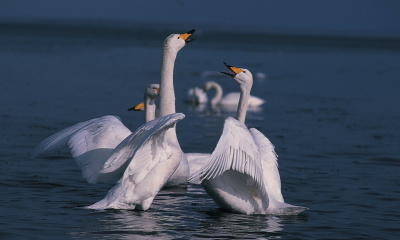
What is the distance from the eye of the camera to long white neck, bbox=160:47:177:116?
34.3ft

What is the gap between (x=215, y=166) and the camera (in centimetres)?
882

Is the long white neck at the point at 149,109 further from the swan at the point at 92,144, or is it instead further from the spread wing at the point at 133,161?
the spread wing at the point at 133,161

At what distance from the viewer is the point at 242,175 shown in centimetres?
965

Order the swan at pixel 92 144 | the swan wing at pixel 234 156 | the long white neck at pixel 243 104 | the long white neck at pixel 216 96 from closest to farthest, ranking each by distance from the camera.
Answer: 1. the swan wing at pixel 234 156
2. the swan at pixel 92 144
3. the long white neck at pixel 243 104
4. the long white neck at pixel 216 96

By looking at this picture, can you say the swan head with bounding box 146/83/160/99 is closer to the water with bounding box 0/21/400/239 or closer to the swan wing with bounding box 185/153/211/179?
the water with bounding box 0/21/400/239

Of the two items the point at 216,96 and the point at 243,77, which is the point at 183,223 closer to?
the point at 243,77

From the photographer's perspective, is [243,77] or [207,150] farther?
[207,150]

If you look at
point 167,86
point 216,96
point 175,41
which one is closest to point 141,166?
point 167,86

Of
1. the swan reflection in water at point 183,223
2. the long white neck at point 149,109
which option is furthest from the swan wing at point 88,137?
the long white neck at point 149,109

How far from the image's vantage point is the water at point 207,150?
928 cm

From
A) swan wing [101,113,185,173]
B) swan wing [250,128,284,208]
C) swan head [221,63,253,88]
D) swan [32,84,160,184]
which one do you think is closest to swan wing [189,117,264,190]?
swan wing [101,113,185,173]

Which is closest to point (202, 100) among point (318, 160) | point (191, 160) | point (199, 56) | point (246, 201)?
point (318, 160)

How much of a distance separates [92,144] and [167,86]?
105 centimetres

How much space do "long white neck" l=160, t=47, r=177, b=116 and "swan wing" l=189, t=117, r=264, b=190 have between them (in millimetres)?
1357
